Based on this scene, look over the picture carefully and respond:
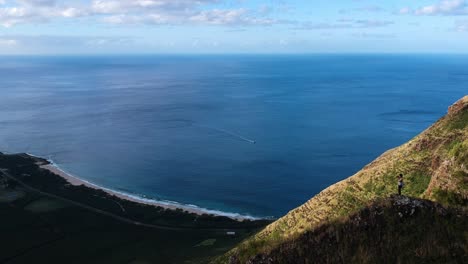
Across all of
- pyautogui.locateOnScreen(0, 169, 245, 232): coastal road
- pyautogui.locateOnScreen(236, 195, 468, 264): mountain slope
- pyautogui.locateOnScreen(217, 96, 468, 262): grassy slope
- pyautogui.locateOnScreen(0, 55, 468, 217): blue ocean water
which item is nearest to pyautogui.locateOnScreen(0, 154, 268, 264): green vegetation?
pyautogui.locateOnScreen(0, 169, 245, 232): coastal road

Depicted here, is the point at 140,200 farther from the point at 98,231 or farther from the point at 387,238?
the point at 387,238

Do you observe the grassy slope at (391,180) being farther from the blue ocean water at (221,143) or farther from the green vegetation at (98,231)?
the blue ocean water at (221,143)

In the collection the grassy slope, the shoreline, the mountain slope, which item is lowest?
the shoreline

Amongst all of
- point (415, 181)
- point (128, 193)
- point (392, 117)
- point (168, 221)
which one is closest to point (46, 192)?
point (128, 193)

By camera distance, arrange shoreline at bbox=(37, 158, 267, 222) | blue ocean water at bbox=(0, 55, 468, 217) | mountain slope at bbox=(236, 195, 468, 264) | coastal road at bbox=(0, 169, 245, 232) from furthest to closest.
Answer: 1. blue ocean water at bbox=(0, 55, 468, 217)
2. shoreline at bbox=(37, 158, 267, 222)
3. coastal road at bbox=(0, 169, 245, 232)
4. mountain slope at bbox=(236, 195, 468, 264)

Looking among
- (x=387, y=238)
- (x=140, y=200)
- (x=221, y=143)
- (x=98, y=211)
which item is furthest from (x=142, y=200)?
(x=387, y=238)

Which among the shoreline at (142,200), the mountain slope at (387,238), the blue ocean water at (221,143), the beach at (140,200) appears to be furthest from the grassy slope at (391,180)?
the blue ocean water at (221,143)

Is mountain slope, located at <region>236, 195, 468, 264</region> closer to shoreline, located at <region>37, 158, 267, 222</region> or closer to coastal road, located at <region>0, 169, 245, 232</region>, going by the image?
coastal road, located at <region>0, 169, 245, 232</region>

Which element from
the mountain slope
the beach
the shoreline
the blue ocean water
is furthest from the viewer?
the blue ocean water

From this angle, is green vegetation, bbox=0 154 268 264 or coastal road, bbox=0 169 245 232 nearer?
green vegetation, bbox=0 154 268 264

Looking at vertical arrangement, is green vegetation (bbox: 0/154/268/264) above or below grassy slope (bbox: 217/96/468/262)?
below

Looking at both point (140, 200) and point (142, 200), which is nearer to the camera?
point (140, 200)
